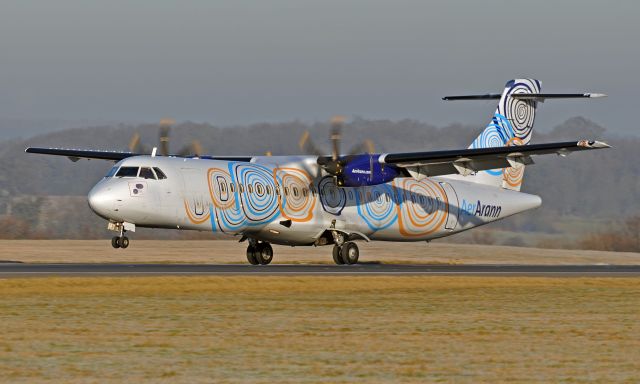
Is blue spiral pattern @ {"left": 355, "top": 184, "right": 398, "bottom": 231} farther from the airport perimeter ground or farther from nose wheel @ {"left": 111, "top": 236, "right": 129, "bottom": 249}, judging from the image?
nose wheel @ {"left": 111, "top": 236, "right": 129, "bottom": 249}

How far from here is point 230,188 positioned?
110ft

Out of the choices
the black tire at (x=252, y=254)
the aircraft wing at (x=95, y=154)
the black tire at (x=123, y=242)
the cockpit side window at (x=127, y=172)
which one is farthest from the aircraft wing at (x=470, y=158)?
the black tire at (x=123, y=242)

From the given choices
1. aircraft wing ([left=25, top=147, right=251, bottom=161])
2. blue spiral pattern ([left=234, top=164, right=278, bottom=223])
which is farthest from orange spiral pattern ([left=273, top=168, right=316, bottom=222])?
aircraft wing ([left=25, top=147, right=251, bottom=161])

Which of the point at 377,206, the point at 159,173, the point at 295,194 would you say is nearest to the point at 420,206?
the point at 377,206

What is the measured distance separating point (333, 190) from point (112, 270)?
8979mm

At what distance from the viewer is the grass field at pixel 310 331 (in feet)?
43.8

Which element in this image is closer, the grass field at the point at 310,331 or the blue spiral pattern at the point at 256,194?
the grass field at the point at 310,331

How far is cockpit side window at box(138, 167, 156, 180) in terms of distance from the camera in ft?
105

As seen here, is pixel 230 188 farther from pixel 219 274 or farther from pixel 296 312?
pixel 296 312

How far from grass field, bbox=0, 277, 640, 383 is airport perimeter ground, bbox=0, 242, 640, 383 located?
1.1 inches

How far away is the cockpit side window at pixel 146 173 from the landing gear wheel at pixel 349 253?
23.9 feet

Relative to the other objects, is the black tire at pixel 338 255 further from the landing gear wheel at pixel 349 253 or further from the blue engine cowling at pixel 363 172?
the blue engine cowling at pixel 363 172

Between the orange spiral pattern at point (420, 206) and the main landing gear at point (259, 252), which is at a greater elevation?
the orange spiral pattern at point (420, 206)

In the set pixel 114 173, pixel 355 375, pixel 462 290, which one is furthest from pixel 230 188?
pixel 355 375
